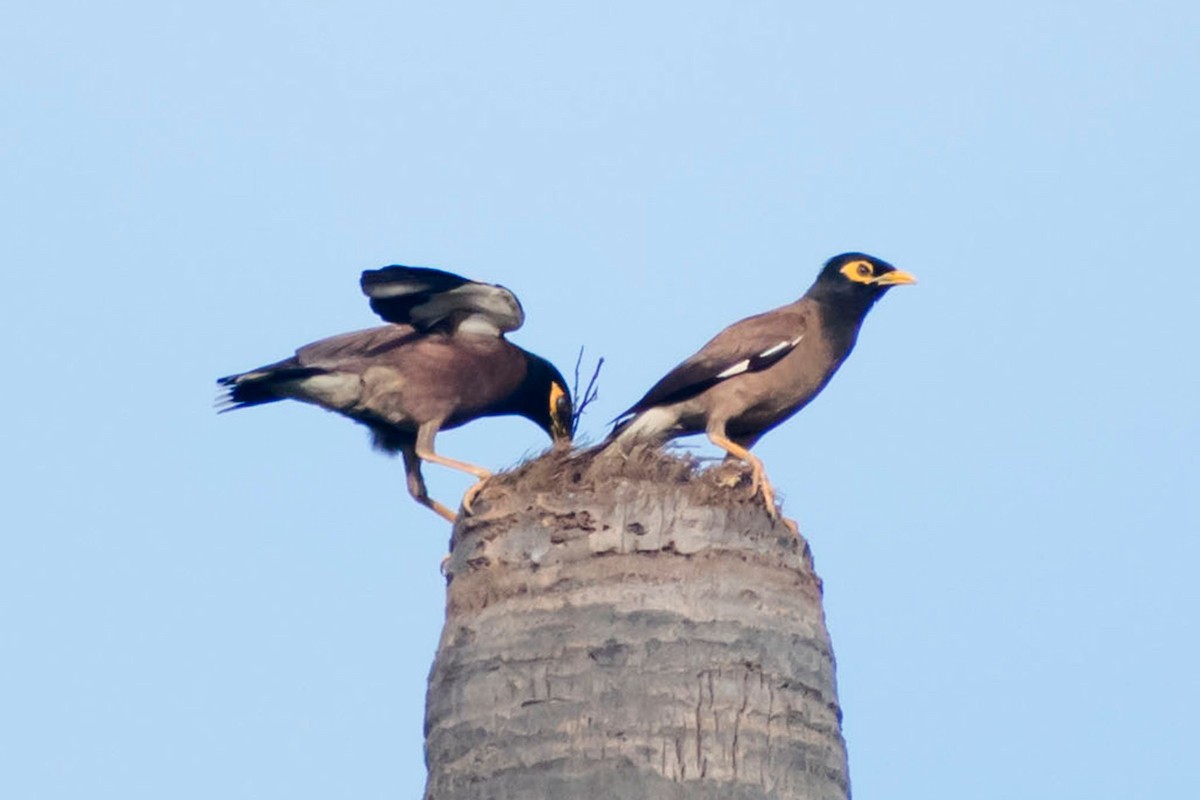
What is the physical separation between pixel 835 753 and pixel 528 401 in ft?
15.6

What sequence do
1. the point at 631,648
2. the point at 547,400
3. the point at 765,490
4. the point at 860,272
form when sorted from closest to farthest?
1. the point at 631,648
2. the point at 765,490
3. the point at 860,272
4. the point at 547,400

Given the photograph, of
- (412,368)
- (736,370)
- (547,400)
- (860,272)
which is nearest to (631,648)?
(736,370)

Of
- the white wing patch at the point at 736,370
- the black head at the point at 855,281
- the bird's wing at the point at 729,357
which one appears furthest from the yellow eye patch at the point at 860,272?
the white wing patch at the point at 736,370

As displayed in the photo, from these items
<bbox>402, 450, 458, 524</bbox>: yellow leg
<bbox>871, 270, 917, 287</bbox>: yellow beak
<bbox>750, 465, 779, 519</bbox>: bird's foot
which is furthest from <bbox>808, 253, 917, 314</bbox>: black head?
<bbox>750, 465, 779, 519</bbox>: bird's foot

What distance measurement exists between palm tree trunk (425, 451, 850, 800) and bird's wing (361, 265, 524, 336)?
9.84 feet

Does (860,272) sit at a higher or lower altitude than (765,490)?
higher

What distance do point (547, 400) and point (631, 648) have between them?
4870mm

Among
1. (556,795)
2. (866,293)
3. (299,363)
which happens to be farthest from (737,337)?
(556,795)

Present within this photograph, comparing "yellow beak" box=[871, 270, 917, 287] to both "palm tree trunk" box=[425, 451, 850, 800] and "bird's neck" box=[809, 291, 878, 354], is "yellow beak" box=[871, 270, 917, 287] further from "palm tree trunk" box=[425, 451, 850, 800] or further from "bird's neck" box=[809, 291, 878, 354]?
"palm tree trunk" box=[425, 451, 850, 800]

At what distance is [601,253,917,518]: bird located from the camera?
7762 mm

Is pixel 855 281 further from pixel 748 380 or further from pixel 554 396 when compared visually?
pixel 554 396

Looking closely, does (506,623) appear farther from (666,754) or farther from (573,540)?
(666,754)

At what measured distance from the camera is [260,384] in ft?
26.9

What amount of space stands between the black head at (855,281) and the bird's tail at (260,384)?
260cm
